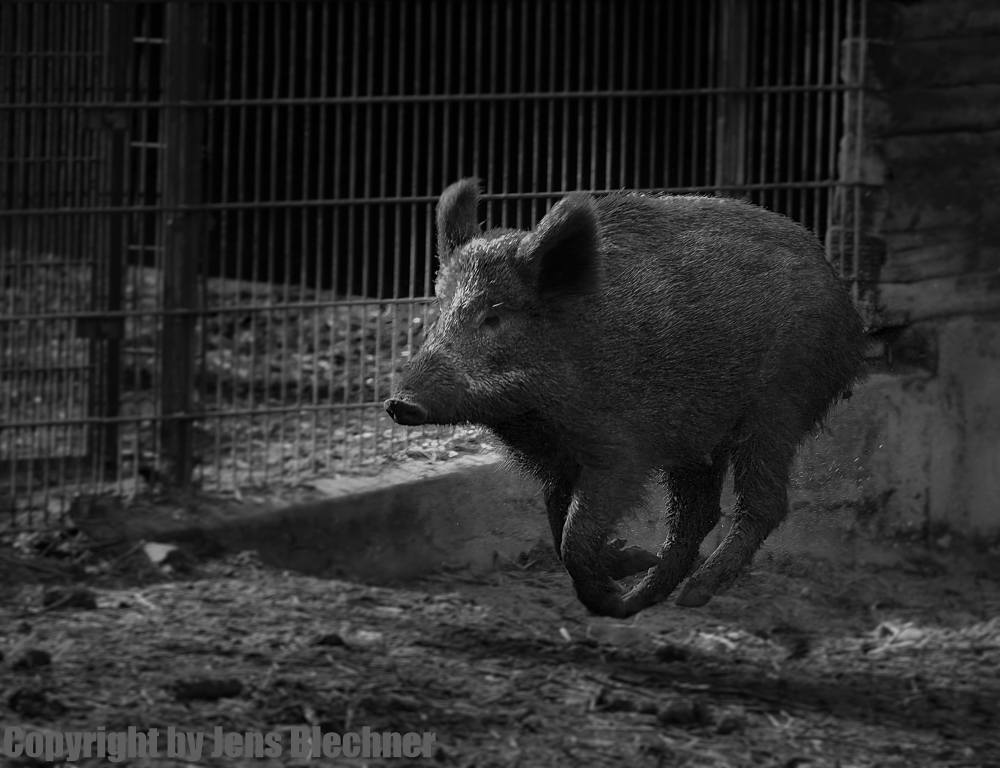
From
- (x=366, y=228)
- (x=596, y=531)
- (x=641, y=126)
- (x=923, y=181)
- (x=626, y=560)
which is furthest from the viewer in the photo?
(x=641, y=126)

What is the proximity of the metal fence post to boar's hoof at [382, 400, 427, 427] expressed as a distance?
13.7 feet

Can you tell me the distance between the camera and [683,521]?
4125 millimetres

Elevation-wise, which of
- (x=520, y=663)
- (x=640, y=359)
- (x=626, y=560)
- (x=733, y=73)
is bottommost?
(x=520, y=663)

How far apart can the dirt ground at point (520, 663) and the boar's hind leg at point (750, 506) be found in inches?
57.0

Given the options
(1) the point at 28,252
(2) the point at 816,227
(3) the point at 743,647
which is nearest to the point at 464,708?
(3) the point at 743,647

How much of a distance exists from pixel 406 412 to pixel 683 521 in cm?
87

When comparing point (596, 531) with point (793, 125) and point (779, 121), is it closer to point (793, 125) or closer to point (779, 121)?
point (779, 121)

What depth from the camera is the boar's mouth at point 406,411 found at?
3.61 m

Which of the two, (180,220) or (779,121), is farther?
(180,220)

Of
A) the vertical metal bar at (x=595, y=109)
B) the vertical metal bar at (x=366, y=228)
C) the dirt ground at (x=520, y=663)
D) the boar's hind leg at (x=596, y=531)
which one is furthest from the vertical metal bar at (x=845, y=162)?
the boar's hind leg at (x=596, y=531)

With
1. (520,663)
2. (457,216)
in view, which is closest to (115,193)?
(520,663)

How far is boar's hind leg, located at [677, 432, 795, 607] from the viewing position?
3.97 m

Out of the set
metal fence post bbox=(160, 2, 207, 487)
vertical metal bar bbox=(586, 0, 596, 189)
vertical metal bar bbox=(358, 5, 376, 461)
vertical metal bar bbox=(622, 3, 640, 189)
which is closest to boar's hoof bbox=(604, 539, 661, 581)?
vertical metal bar bbox=(622, 3, 640, 189)

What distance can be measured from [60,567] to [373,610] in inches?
56.9
